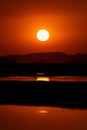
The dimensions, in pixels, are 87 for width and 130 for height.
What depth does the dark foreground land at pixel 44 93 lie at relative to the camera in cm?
519

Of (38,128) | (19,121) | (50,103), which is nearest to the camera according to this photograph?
(38,128)

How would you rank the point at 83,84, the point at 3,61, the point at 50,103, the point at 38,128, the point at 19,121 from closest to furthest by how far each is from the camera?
1. the point at 38,128
2. the point at 19,121
3. the point at 50,103
4. the point at 83,84
5. the point at 3,61

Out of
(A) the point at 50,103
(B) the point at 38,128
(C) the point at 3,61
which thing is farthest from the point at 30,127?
(C) the point at 3,61

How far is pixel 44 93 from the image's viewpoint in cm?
550

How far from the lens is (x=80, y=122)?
3963mm

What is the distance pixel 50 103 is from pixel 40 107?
31 centimetres

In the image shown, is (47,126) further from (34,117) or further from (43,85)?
(43,85)

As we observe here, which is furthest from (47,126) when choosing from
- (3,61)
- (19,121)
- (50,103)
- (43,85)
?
(3,61)

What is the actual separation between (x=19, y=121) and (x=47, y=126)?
0.41 meters

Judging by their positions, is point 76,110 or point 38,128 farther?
point 76,110

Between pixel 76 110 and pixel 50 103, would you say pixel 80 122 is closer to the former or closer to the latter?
pixel 76 110

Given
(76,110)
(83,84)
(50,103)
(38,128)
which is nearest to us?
(38,128)

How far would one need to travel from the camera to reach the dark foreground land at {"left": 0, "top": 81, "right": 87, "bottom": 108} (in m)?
5.19

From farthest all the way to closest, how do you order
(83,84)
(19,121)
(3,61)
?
(3,61), (83,84), (19,121)
